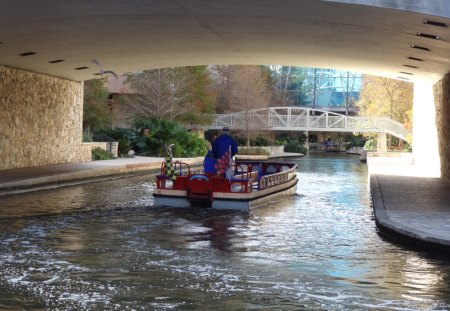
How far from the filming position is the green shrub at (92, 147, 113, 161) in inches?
1281

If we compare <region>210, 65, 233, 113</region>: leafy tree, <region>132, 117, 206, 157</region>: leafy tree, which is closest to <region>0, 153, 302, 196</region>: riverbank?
<region>132, 117, 206, 157</region>: leafy tree

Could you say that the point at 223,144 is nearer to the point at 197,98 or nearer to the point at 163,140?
the point at 163,140

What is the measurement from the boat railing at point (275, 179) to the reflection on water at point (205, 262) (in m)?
1.40

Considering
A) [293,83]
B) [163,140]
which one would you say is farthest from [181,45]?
[293,83]

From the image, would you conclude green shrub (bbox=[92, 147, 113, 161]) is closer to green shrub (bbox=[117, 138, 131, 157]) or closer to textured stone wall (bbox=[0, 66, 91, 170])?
textured stone wall (bbox=[0, 66, 91, 170])

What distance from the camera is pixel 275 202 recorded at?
18.0m

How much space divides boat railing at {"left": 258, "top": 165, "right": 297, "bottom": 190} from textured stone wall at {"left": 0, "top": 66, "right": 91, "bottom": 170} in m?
10.5

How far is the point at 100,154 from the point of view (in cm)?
3288

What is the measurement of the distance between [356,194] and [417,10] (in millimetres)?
8632

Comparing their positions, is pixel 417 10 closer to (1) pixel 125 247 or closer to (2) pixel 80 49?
(1) pixel 125 247

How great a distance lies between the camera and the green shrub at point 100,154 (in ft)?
107

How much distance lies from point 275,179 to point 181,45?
6066 millimetres

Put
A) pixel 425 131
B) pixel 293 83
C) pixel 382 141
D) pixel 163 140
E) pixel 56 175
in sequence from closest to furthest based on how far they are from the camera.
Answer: pixel 56 175
pixel 425 131
pixel 163 140
pixel 382 141
pixel 293 83

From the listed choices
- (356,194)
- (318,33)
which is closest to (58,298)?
(318,33)
